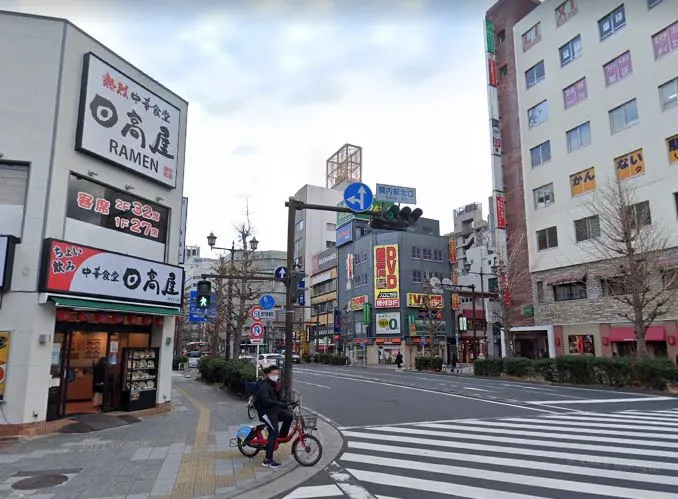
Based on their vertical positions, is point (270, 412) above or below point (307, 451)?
above

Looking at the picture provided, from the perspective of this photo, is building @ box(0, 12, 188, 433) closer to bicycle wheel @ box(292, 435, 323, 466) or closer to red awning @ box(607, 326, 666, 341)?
Result: bicycle wheel @ box(292, 435, 323, 466)

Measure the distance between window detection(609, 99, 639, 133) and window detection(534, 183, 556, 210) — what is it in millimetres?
5889

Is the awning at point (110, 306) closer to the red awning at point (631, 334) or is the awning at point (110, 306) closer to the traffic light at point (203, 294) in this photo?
the traffic light at point (203, 294)

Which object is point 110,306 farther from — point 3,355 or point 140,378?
point 140,378

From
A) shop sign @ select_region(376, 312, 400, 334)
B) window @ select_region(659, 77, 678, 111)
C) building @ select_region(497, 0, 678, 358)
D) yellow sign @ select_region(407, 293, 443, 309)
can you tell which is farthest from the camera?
yellow sign @ select_region(407, 293, 443, 309)

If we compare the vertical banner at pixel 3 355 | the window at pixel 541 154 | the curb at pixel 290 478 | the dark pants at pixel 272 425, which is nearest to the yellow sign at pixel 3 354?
the vertical banner at pixel 3 355

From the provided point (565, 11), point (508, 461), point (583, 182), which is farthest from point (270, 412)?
point (565, 11)

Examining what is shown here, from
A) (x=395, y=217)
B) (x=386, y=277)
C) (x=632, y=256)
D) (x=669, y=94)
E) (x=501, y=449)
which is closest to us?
(x=501, y=449)

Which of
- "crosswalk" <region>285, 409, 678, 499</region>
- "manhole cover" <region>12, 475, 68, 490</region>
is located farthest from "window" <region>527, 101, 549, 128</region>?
"manhole cover" <region>12, 475, 68, 490</region>

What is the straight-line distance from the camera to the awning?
10766mm

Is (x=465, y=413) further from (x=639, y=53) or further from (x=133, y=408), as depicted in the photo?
(x=639, y=53)

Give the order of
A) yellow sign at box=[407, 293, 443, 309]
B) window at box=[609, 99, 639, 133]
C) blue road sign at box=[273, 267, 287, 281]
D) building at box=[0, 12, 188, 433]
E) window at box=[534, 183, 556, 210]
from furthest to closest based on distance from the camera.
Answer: yellow sign at box=[407, 293, 443, 309] → window at box=[534, 183, 556, 210] → window at box=[609, 99, 639, 133] → blue road sign at box=[273, 267, 287, 281] → building at box=[0, 12, 188, 433]

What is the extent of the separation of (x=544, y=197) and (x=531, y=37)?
Answer: 42.4 ft

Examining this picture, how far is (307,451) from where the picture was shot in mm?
8141
